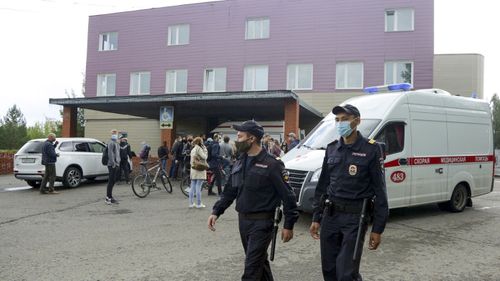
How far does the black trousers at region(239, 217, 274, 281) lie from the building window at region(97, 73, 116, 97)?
2618 cm

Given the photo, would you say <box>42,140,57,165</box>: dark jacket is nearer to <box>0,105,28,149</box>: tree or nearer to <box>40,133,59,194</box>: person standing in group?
<box>40,133,59,194</box>: person standing in group

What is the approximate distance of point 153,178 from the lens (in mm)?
12398

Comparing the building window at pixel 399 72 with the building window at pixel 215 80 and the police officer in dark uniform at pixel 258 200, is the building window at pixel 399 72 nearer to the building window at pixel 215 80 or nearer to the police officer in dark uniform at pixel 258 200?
the building window at pixel 215 80

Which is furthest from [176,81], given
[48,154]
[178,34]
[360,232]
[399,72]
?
[360,232]

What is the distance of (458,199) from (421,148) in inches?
83.8

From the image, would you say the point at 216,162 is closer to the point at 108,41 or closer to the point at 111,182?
the point at 111,182

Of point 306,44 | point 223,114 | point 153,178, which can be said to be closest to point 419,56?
point 306,44

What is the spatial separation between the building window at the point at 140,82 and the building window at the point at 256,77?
6.74m

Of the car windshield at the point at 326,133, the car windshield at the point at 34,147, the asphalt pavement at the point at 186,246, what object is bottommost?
the asphalt pavement at the point at 186,246

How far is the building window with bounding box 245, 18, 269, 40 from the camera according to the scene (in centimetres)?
2492

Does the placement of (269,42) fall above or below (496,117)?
above

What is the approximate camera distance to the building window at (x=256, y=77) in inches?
969

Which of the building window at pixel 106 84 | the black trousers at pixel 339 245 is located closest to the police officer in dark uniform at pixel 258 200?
the black trousers at pixel 339 245

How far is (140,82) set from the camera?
90.2 feet
